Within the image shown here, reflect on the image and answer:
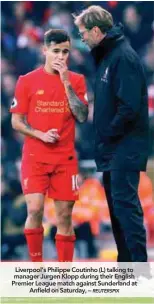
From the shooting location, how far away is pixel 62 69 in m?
6.39

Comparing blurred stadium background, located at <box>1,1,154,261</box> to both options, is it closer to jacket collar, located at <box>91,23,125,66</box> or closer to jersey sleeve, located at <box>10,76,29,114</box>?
jersey sleeve, located at <box>10,76,29,114</box>

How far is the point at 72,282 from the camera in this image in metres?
6.29

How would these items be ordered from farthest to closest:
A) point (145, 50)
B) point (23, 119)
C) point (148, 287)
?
point (145, 50) < point (23, 119) < point (148, 287)

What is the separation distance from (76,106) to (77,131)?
2471mm

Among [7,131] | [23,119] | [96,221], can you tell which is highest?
[23,119]

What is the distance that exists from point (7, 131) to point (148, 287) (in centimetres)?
325

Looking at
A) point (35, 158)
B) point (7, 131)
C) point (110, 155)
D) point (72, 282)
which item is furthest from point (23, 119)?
point (7, 131)

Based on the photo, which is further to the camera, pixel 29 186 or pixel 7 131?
pixel 7 131

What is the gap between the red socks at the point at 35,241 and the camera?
21.2 ft

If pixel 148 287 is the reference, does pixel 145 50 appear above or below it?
above

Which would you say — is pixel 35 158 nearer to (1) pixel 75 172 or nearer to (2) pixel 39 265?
(1) pixel 75 172

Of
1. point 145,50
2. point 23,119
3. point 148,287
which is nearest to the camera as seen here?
point 148,287

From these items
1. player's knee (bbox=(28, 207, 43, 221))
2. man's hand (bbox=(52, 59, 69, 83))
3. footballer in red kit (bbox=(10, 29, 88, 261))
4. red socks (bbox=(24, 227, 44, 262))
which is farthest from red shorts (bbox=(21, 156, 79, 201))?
man's hand (bbox=(52, 59, 69, 83))

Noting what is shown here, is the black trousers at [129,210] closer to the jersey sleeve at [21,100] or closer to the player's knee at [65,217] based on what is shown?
the player's knee at [65,217]
